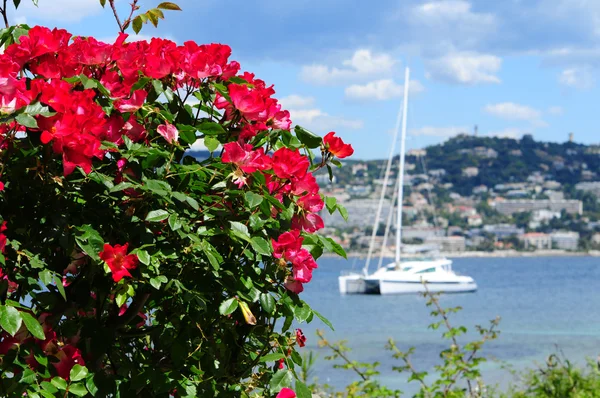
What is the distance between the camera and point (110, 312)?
4.99 feet

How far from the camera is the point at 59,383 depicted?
4.39 ft

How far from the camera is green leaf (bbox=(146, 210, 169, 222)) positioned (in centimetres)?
126

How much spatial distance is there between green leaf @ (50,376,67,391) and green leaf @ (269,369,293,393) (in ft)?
1.19

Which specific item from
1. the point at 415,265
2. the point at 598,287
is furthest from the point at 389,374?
the point at 598,287

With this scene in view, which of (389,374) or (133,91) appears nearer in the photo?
(133,91)

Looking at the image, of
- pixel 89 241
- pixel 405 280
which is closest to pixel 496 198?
pixel 405 280

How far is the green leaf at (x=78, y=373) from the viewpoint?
4.45ft

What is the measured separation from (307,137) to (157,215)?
1.27 ft

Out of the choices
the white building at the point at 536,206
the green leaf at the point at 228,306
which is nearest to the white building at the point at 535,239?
the white building at the point at 536,206

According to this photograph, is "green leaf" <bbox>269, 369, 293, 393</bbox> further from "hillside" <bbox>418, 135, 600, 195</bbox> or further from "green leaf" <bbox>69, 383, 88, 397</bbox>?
"hillside" <bbox>418, 135, 600, 195</bbox>

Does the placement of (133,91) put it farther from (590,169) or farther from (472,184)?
(590,169)

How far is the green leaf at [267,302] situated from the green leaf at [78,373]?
33cm

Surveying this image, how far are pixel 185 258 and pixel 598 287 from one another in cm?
5229

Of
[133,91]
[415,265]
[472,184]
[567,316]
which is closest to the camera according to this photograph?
[133,91]
